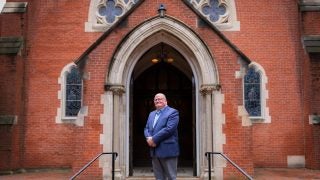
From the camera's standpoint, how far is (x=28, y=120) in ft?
43.8

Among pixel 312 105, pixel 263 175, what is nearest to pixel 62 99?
pixel 263 175

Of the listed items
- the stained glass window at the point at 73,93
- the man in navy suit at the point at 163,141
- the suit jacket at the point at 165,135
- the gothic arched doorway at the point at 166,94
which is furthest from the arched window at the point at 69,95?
the suit jacket at the point at 165,135

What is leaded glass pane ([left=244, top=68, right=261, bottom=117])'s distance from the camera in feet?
44.4

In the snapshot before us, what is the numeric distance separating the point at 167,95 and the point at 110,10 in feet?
12.4

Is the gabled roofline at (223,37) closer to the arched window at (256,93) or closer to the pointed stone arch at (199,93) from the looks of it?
the pointed stone arch at (199,93)

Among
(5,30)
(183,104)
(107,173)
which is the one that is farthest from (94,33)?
(107,173)

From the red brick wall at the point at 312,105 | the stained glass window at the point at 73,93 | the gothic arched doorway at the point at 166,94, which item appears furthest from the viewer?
the gothic arched doorway at the point at 166,94

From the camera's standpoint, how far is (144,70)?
1527 cm

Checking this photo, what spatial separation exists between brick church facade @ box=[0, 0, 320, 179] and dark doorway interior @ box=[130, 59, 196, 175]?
0.35m

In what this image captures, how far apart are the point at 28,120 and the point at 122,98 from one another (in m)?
3.88

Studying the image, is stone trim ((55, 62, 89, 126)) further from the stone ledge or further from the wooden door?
the wooden door

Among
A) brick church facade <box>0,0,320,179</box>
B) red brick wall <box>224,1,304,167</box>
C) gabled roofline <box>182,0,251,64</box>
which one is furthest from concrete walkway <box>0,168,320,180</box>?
gabled roofline <box>182,0,251,64</box>

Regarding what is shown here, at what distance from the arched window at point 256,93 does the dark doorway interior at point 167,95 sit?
2.45 metres

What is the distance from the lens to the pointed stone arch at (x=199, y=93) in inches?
423
